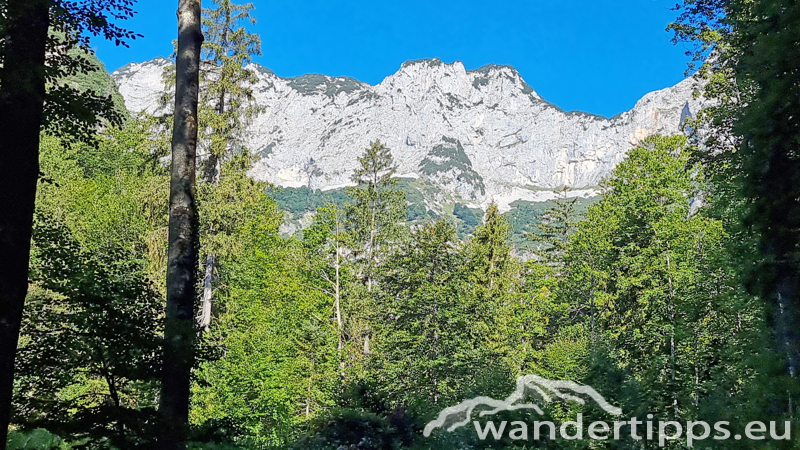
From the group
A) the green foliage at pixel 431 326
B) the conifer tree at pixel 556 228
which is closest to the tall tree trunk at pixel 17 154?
the green foliage at pixel 431 326

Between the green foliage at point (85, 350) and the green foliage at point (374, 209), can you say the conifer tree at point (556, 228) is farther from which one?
the green foliage at point (85, 350)

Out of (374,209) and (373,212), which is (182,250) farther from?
(374,209)

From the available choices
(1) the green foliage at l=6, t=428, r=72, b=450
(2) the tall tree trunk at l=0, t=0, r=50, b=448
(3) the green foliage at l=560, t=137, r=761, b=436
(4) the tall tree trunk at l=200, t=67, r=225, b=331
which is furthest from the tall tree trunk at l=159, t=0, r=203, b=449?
(4) the tall tree trunk at l=200, t=67, r=225, b=331

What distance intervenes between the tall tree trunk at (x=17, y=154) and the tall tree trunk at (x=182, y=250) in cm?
151

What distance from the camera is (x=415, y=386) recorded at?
17.4 m

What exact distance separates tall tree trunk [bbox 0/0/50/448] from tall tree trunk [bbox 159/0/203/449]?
4.96 ft

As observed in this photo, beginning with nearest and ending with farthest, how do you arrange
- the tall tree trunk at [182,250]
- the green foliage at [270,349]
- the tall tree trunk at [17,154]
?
1. the tall tree trunk at [17,154]
2. the tall tree trunk at [182,250]
3. the green foliage at [270,349]

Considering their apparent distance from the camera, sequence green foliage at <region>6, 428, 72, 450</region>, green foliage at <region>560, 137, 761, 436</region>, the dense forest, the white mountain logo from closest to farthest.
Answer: green foliage at <region>6, 428, 72, 450</region>
the dense forest
the white mountain logo
green foliage at <region>560, 137, 761, 436</region>

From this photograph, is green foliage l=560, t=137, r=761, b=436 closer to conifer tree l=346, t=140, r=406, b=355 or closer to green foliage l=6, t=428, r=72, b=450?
green foliage l=6, t=428, r=72, b=450

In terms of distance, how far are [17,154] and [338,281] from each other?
1774cm

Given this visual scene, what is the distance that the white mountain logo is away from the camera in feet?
30.7

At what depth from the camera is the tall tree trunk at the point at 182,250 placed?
5301 millimetres

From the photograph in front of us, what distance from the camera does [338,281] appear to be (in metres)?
21.6

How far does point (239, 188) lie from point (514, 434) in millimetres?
13493
